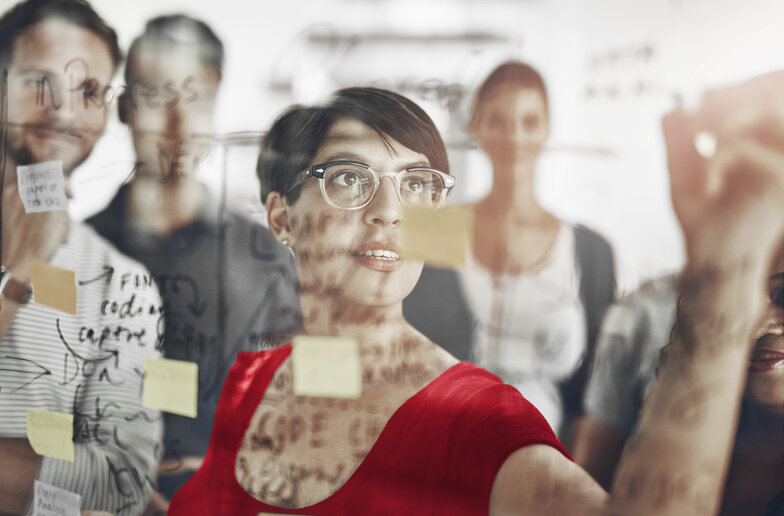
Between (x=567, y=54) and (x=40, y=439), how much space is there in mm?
1366

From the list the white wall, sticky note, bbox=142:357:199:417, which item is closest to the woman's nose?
the white wall

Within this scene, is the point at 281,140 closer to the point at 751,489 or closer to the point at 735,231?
the point at 735,231

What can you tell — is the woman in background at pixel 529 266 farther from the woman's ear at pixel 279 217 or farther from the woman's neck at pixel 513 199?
the woman's ear at pixel 279 217

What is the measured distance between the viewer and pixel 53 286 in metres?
1.30

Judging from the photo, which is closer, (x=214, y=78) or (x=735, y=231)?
(x=735, y=231)

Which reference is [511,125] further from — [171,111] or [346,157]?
[171,111]

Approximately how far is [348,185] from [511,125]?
306mm

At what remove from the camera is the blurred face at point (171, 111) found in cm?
117

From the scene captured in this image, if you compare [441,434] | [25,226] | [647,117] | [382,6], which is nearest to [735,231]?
[647,117]

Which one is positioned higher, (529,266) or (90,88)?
(90,88)

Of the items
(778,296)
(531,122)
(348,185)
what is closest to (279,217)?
(348,185)

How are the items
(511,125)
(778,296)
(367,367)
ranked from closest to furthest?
(778,296), (511,125), (367,367)

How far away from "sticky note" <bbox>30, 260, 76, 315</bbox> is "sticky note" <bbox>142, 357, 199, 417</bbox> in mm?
230

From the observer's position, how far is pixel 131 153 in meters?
1.22
